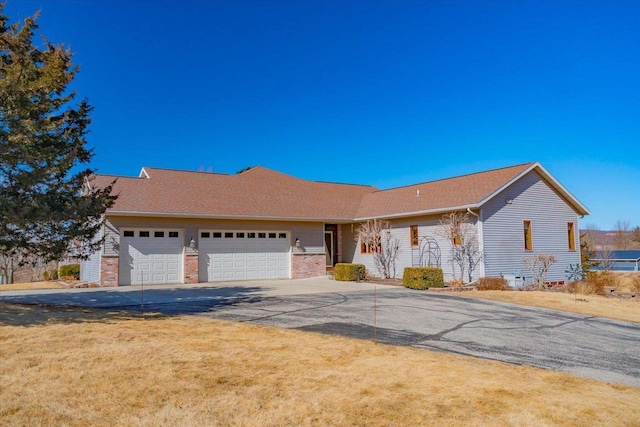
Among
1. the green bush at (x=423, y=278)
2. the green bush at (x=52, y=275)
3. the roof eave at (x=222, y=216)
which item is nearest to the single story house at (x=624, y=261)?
the green bush at (x=423, y=278)

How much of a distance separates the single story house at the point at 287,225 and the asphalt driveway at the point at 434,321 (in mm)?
3432

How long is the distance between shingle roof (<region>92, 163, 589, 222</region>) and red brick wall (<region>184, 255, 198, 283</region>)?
6.22 ft

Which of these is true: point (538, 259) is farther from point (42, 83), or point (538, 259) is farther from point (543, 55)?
point (42, 83)

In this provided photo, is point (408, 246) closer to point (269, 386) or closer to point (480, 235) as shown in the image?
point (480, 235)

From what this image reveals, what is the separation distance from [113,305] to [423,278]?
10.5 metres

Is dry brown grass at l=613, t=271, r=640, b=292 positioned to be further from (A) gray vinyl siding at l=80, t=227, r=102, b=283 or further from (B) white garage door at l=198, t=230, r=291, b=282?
(A) gray vinyl siding at l=80, t=227, r=102, b=283

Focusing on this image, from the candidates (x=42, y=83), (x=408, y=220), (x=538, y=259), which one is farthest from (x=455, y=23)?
(x=42, y=83)

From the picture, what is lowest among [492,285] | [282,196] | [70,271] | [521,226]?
[492,285]

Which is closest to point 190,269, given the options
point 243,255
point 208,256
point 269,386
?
point 208,256

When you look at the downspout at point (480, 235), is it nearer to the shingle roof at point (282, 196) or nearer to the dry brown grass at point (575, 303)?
the shingle roof at point (282, 196)

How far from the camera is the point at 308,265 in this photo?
21594mm

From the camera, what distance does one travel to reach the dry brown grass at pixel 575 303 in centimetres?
1217

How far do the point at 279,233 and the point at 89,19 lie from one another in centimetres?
1159

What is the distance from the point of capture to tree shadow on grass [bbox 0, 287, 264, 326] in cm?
902
